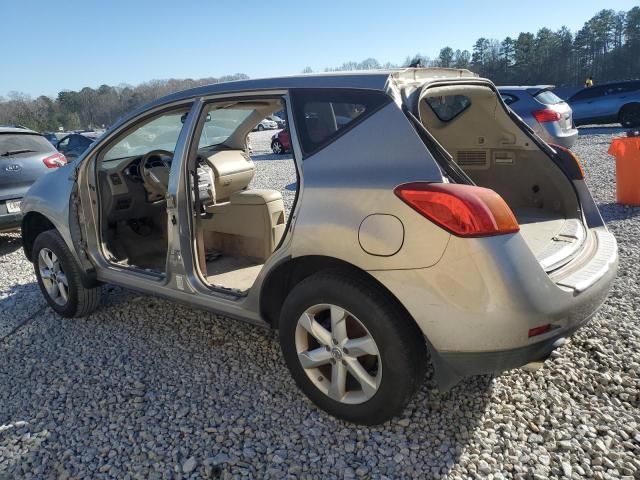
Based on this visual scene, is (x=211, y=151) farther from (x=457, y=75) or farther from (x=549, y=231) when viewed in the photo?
(x=549, y=231)

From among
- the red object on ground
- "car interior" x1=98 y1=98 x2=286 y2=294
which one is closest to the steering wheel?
"car interior" x1=98 y1=98 x2=286 y2=294

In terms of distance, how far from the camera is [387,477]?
2.16m

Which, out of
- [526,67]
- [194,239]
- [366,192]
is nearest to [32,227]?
A: [194,239]

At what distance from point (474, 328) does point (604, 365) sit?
1.43 m

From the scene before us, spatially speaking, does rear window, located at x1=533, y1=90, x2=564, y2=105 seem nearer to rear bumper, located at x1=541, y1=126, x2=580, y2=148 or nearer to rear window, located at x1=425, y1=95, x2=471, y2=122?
rear bumper, located at x1=541, y1=126, x2=580, y2=148

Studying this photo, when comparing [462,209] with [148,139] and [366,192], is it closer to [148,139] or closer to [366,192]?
[366,192]

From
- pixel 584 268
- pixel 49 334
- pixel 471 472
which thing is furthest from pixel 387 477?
pixel 49 334

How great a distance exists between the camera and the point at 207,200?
153 inches

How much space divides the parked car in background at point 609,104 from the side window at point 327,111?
656 inches

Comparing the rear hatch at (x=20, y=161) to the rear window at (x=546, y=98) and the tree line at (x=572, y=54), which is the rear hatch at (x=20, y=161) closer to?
the rear window at (x=546, y=98)

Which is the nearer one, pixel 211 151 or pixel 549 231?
pixel 549 231

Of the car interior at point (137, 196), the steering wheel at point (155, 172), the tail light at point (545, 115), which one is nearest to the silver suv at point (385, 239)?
the car interior at point (137, 196)

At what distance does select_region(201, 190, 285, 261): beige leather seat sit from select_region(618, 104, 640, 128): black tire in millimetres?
15842

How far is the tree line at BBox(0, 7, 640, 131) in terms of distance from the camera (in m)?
53.1
